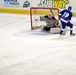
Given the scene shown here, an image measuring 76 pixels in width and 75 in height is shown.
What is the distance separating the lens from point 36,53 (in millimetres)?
4723

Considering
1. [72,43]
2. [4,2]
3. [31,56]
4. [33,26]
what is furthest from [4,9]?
[31,56]

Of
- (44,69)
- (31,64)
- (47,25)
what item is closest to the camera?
(44,69)

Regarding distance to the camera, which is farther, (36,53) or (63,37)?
(63,37)

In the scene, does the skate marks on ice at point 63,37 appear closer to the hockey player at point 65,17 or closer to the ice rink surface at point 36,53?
the ice rink surface at point 36,53

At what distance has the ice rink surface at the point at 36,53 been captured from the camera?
3779 mm

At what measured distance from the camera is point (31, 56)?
14.8ft

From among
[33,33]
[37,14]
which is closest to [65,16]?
[33,33]

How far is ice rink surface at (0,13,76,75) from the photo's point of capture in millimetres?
3779

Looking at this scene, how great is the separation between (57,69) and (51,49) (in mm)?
1257

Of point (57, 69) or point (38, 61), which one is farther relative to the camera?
point (38, 61)

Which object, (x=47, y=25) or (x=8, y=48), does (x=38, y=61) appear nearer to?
(x=8, y=48)

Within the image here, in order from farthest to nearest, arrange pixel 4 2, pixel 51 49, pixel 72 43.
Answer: pixel 4 2 → pixel 72 43 → pixel 51 49

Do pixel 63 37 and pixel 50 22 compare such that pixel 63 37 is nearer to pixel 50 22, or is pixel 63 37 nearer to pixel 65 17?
pixel 65 17

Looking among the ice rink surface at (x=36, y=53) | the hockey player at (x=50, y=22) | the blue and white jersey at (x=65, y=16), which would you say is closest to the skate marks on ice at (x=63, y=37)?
the ice rink surface at (x=36, y=53)
